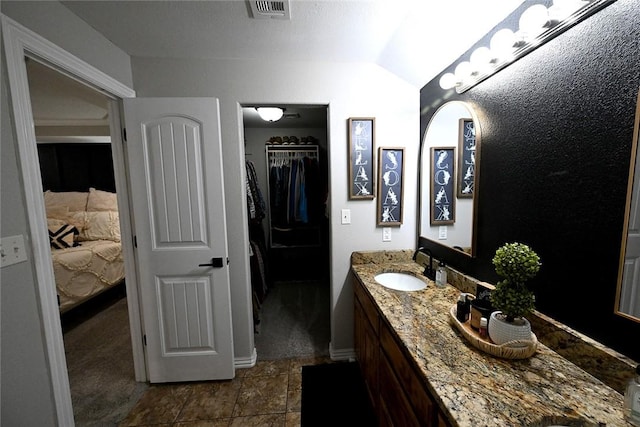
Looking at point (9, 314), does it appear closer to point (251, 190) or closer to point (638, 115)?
point (251, 190)

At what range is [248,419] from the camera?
151 centimetres

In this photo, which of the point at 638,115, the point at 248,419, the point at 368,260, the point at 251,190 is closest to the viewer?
the point at 638,115

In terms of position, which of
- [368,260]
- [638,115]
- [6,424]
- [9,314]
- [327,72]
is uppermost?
[327,72]

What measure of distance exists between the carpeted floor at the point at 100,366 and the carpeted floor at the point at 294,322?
0.98m

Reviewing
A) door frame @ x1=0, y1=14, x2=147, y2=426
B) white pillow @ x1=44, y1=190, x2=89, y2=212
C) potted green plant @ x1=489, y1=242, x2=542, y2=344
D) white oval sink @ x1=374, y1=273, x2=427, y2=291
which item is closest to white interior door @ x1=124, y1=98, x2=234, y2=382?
door frame @ x1=0, y1=14, x2=147, y2=426

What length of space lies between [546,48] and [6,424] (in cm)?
254

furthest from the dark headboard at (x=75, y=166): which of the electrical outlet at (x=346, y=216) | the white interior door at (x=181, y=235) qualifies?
the electrical outlet at (x=346, y=216)

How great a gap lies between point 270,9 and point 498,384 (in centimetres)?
190

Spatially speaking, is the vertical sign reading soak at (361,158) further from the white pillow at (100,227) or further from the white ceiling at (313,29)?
the white pillow at (100,227)

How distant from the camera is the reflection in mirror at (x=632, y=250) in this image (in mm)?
698

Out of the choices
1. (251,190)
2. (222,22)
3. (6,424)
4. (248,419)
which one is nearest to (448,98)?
(222,22)

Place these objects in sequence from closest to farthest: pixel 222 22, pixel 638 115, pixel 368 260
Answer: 1. pixel 638 115
2. pixel 222 22
3. pixel 368 260

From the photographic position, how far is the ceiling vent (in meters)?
1.23

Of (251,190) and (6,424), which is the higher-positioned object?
(251,190)
